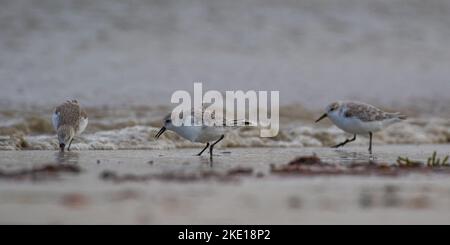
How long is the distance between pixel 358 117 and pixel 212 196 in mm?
4513

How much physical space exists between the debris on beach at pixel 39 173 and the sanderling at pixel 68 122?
2252 millimetres

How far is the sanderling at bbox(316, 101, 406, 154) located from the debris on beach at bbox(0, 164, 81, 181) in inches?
160

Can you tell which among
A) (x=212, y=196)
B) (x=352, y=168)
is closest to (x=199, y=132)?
(x=352, y=168)

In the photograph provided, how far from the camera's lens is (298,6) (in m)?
19.8

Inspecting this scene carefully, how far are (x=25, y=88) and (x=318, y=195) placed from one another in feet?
25.7

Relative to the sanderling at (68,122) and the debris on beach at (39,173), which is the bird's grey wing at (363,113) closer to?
the sanderling at (68,122)

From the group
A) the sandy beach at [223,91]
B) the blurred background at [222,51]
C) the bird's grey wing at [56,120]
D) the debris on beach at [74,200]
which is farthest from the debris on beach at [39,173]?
the blurred background at [222,51]

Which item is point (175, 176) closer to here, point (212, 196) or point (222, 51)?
point (212, 196)

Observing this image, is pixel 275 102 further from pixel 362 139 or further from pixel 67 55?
pixel 67 55

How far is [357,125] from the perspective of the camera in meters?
10.3

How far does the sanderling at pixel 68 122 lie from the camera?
382 inches

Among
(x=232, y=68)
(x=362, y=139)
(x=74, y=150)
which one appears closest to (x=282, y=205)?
(x=74, y=150)

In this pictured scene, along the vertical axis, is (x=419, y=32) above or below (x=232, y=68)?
above

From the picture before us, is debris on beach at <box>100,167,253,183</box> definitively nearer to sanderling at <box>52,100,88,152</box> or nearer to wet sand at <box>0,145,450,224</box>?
wet sand at <box>0,145,450,224</box>
